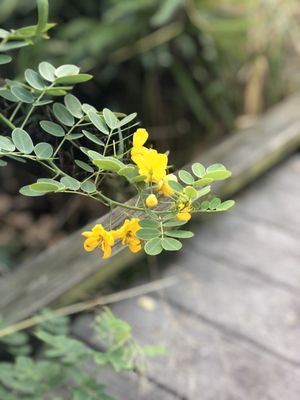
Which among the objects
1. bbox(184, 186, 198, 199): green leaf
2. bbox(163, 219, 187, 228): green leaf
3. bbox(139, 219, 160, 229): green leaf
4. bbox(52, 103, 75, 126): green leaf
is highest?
bbox(52, 103, 75, 126): green leaf

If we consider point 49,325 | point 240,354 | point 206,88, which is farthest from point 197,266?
point 206,88

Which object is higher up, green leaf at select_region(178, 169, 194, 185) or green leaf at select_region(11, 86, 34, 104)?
green leaf at select_region(11, 86, 34, 104)

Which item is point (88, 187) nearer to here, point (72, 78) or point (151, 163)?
point (151, 163)

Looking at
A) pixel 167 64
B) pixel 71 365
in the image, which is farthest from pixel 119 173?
pixel 167 64

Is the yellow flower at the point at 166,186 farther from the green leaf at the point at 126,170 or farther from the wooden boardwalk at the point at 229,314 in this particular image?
the wooden boardwalk at the point at 229,314

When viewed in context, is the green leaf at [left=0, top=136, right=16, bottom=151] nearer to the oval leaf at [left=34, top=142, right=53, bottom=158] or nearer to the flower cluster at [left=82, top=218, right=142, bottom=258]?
the oval leaf at [left=34, top=142, right=53, bottom=158]

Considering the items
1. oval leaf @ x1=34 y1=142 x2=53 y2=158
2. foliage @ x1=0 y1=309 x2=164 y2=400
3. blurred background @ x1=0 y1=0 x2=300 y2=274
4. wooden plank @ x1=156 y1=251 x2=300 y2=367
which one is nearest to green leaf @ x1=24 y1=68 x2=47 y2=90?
oval leaf @ x1=34 y1=142 x2=53 y2=158

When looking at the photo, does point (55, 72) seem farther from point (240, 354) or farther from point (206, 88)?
point (206, 88)
